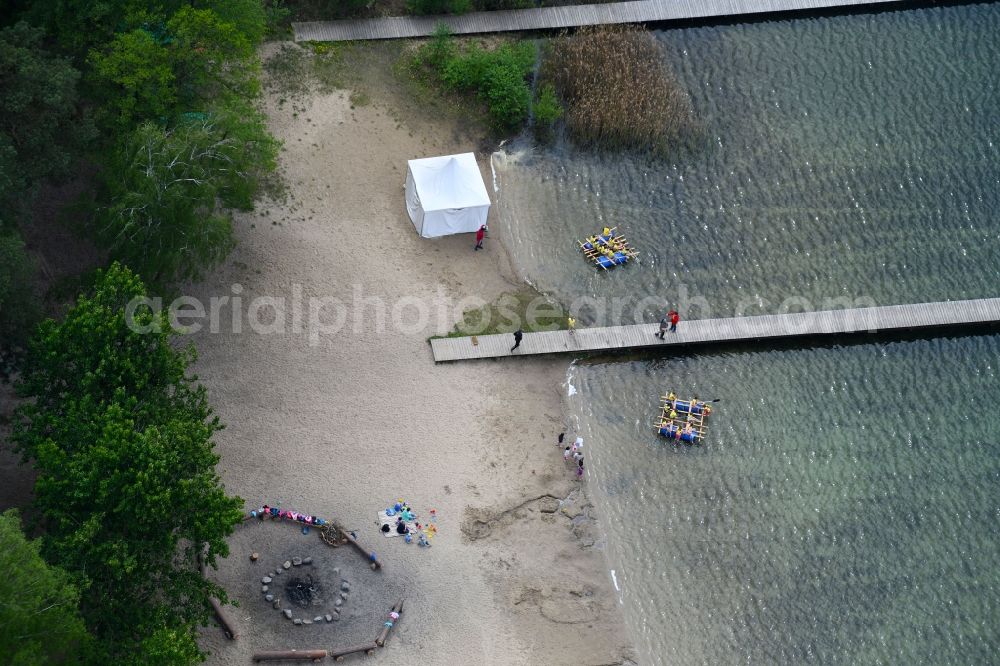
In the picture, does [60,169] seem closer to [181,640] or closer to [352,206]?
[352,206]

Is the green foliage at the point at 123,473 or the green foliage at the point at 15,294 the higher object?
the green foliage at the point at 15,294

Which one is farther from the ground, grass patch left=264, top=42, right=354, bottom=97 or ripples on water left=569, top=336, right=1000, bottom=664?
grass patch left=264, top=42, right=354, bottom=97

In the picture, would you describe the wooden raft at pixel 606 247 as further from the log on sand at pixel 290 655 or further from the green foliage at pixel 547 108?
the log on sand at pixel 290 655

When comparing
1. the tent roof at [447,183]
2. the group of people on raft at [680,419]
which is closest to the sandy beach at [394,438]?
the tent roof at [447,183]

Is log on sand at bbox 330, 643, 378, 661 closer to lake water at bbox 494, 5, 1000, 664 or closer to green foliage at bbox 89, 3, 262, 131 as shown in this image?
lake water at bbox 494, 5, 1000, 664

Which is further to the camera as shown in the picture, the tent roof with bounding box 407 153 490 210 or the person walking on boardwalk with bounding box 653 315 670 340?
the tent roof with bounding box 407 153 490 210

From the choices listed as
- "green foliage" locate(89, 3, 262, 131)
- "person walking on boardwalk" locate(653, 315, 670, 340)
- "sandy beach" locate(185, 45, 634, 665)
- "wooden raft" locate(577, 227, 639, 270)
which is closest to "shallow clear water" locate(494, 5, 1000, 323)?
"wooden raft" locate(577, 227, 639, 270)
